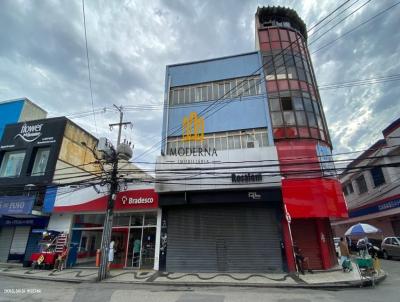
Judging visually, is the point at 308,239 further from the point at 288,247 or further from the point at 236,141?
the point at 236,141

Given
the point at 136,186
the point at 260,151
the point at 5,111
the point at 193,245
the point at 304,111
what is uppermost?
the point at 5,111

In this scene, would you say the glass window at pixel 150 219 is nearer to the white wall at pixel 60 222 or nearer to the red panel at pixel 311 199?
the white wall at pixel 60 222

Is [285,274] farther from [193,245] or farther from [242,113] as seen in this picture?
[242,113]

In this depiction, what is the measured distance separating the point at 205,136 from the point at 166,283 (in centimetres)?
968

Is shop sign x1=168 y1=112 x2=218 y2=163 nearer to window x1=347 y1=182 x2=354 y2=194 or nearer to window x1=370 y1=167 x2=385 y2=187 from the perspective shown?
window x1=370 y1=167 x2=385 y2=187

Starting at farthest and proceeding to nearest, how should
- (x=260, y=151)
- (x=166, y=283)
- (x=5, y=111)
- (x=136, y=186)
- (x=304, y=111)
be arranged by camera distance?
(x=5, y=111), (x=304, y=111), (x=136, y=186), (x=260, y=151), (x=166, y=283)

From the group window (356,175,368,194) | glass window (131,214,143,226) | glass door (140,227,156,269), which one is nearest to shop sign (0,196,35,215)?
glass window (131,214,143,226)

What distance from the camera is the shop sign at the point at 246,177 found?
14.0 meters

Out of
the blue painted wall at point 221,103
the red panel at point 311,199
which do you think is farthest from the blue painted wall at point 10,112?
the red panel at point 311,199

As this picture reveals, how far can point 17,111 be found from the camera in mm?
23125

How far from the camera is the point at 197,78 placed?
774 inches

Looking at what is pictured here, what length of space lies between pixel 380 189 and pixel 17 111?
37946mm

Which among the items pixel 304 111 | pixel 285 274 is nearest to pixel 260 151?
pixel 304 111

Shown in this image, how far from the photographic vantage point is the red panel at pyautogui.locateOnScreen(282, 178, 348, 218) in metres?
13.3
